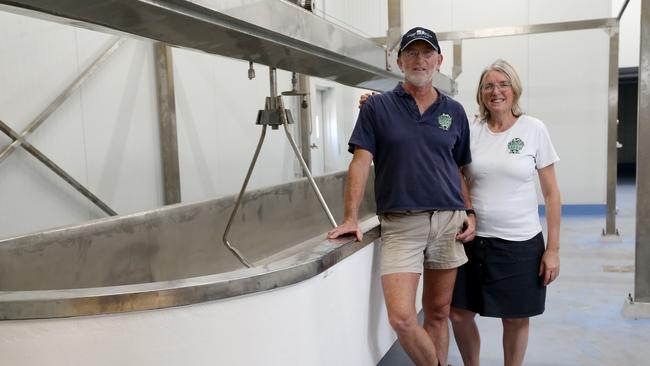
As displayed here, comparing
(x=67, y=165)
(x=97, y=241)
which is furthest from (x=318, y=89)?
(x=97, y=241)

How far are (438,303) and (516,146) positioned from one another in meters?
0.58

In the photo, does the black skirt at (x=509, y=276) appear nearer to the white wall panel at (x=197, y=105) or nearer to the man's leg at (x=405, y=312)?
the man's leg at (x=405, y=312)

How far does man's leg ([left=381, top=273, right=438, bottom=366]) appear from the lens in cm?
159

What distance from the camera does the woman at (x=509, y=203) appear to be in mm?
1775

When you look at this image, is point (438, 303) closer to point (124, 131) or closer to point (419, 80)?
point (419, 80)

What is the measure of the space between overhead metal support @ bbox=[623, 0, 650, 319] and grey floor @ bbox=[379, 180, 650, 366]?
244mm

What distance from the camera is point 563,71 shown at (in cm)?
643

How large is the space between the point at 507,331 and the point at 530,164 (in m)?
0.61

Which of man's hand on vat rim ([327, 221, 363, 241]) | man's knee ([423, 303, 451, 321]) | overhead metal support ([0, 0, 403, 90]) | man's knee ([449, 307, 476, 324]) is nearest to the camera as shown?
overhead metal support ([0, 0, 403, 90])

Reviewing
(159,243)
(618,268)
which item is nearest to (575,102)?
(618,268)

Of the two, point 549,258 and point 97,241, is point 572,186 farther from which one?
point 97,241

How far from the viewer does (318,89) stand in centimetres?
692

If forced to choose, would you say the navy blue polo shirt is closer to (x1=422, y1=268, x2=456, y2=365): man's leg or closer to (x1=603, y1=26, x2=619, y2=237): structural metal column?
(x1=422, y1=268, x2=456, y2=365): man's leg

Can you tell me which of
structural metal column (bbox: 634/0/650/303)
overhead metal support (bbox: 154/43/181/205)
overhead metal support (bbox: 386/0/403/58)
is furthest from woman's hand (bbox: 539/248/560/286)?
overhead metal support (bbox: 154/43/181/205)
